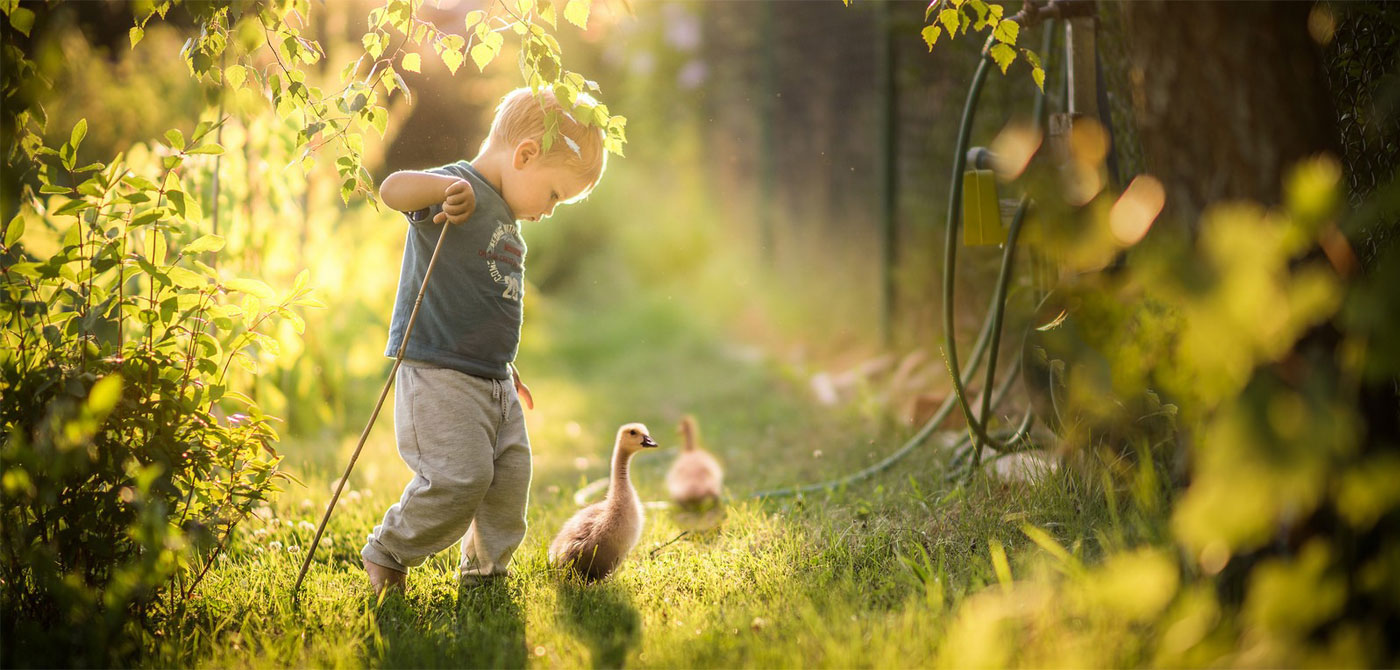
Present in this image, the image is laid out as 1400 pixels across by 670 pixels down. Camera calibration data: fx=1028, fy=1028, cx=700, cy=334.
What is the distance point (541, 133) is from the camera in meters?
2.84

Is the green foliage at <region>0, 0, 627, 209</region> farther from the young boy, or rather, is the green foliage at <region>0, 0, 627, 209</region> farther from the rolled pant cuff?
the rolled pant cuff

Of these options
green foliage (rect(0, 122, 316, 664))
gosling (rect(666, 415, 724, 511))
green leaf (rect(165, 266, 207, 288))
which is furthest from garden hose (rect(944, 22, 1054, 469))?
green leaf (rect(165, 266, 207, 288))

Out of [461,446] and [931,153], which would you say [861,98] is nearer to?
[931,153]

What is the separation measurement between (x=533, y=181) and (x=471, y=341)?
48cm

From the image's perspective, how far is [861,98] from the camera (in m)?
7.39

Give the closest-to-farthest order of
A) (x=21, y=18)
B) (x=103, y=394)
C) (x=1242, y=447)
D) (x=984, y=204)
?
1. (x=1242, y=447)
2. (x=103, y=394)
3. (x=21, y=18)
4. (x=984, y=204)

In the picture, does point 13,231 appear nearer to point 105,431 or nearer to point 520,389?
point 105,431

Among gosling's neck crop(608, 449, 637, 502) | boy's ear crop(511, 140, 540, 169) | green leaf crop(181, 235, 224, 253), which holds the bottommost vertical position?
gosling's neck crop(608, 449, 637, 502)

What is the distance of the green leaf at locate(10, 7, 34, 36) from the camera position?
2.29 m

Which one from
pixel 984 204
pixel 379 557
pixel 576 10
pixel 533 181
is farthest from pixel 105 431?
pixel 984 204

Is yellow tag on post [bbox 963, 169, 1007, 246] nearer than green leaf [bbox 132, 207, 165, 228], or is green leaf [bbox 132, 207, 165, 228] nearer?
green leaf [bbox 132, 207, 165, 228]

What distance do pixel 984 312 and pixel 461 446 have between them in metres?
3.14

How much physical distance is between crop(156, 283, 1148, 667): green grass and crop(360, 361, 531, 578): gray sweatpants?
5.4 inches

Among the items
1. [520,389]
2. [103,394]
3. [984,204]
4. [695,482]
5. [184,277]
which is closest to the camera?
[103,394]
